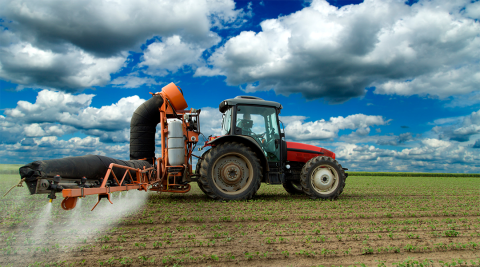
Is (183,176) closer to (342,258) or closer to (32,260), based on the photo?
(32,260)

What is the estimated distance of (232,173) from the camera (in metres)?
7.42

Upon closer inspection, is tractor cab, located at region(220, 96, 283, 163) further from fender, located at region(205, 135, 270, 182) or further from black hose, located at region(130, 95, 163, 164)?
Result: black hose, located at region(130, 95, 163, 164)

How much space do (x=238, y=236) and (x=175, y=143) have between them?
3789 mm

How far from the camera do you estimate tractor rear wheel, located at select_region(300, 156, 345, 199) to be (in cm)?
776

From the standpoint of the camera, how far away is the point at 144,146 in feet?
27.9

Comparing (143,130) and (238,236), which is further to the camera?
(143,130)

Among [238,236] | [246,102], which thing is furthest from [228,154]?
[238,236]

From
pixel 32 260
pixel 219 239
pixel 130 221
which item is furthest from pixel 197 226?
pixel 32 260

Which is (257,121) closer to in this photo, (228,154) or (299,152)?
(228,154)

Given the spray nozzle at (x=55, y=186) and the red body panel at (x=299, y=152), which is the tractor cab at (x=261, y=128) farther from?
the spray nozzle at (x=55, y=186)

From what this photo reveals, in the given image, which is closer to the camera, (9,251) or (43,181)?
(9,251)

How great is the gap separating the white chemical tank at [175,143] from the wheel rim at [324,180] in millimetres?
3717

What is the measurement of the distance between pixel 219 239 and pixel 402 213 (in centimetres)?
449

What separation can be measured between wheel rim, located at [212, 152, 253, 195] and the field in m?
0.69
